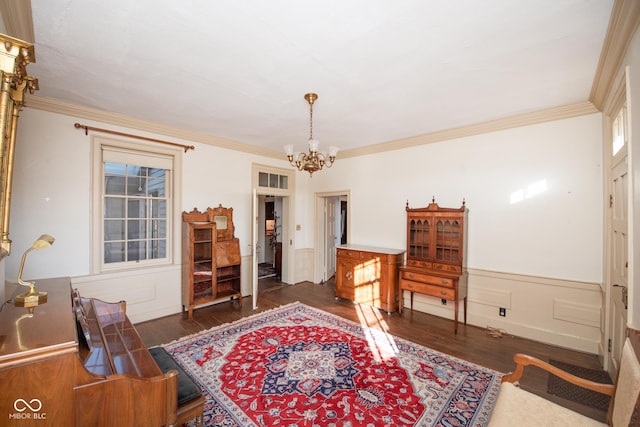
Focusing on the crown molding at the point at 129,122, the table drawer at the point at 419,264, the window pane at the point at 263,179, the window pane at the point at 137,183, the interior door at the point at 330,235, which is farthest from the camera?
the interior door at the point at 330,235

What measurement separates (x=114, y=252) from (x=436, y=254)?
4.64 metres

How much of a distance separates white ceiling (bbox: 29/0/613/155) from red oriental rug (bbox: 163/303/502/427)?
2857mm

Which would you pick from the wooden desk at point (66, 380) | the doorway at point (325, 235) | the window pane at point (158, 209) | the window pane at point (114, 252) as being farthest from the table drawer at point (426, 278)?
the window pane at point (114, 252)

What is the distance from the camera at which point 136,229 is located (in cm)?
400

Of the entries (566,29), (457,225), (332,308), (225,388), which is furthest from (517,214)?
(225,388)

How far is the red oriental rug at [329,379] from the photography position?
2.10 metres

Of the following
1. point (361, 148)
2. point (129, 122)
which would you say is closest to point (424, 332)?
point (361, 148)

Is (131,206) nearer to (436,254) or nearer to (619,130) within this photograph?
(436,254)

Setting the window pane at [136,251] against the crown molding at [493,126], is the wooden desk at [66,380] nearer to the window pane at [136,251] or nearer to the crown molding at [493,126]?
the window pane at [136,251]

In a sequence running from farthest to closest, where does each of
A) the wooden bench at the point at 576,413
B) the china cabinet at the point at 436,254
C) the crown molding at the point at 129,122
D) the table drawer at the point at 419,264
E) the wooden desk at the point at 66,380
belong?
the table drawer at the point at 419,264 < the china cabinet at the point at 436,254 < the crown molding at the point at 129,122 < the wooden bench at the point at 576,413 < the wooden desk at the point at 66,380

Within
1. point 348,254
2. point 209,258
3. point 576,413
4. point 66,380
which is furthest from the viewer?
point 348,254

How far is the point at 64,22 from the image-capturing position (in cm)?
192

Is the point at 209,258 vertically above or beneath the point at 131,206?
beneath

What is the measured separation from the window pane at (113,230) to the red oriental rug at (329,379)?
175 cm
